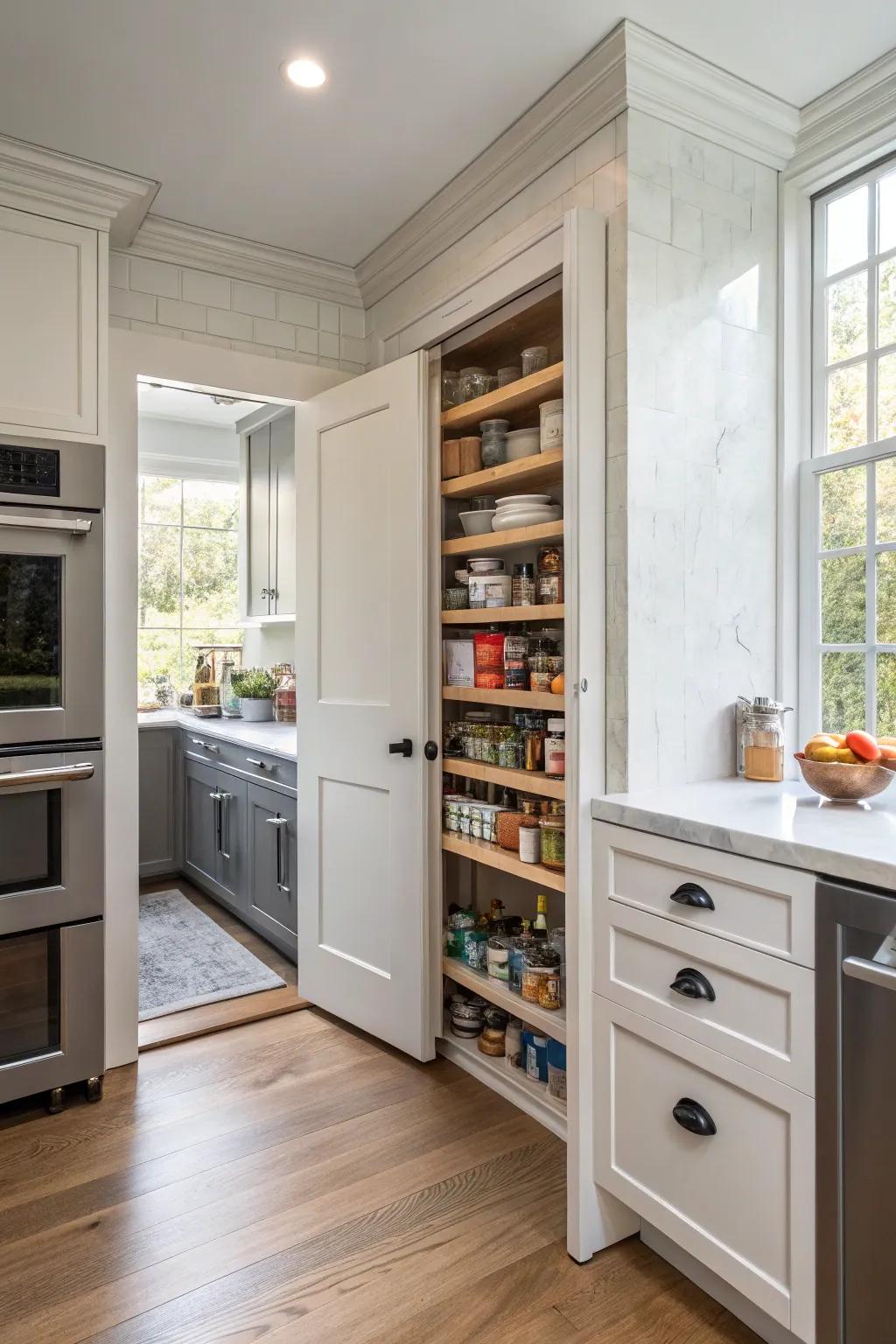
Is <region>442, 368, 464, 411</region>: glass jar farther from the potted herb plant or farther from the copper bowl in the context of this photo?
the potted herb plant

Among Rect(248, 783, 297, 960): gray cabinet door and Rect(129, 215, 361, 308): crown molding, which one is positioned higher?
Rect(129, 215, 361, 308): crown molding

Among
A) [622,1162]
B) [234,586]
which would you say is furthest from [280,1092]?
[234,586]

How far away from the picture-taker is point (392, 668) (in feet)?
8.31

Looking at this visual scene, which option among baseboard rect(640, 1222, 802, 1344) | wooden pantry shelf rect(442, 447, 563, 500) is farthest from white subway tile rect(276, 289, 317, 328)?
baseboard rect(640, 1222, 802, 1344)

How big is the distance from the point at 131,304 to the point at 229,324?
1.04 ft

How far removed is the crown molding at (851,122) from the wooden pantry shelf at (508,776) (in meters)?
1.68

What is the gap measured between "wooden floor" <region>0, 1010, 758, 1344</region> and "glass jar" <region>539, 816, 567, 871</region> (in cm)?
73

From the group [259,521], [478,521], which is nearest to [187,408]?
[259,521]

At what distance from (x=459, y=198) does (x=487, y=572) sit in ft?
3.48

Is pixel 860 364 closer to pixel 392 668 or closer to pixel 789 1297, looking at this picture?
pixel 392 668

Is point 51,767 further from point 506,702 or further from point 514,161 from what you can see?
point 514,161

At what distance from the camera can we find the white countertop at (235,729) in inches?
135

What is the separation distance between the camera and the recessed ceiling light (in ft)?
6.19

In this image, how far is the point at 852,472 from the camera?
6.84 ft
